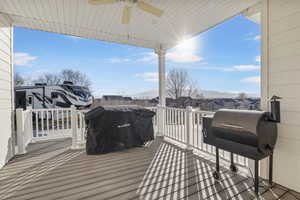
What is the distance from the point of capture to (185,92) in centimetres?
1789

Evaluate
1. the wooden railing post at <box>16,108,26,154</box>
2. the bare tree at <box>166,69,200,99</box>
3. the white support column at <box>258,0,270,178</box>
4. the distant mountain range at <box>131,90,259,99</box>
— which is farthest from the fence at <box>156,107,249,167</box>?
the bare tree at <box>166,69,200,99</box>

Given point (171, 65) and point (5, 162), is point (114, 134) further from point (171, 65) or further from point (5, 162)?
point (171, 65)

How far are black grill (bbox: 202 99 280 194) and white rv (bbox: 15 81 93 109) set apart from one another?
7869mm

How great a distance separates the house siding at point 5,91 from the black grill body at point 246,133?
3786mm

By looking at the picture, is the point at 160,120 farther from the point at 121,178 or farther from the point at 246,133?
the point at 246,133

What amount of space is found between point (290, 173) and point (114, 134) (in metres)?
3.12

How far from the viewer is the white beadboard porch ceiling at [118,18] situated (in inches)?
112

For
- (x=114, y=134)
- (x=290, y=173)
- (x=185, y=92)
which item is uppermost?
(x=185, y=92)

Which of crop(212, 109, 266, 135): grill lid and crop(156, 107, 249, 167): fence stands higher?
crop(212, 109, 266, 135): grill lid

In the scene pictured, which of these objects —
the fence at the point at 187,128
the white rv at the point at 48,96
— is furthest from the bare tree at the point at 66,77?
the fence at the point at 187,128

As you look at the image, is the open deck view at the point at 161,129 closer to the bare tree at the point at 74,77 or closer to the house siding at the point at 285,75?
the house siding at the point at 285,75

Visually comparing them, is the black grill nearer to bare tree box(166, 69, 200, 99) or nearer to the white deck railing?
the white deck railing

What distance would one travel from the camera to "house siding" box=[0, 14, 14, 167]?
2.97 meters

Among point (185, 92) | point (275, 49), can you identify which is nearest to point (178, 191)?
point (275, 49)
